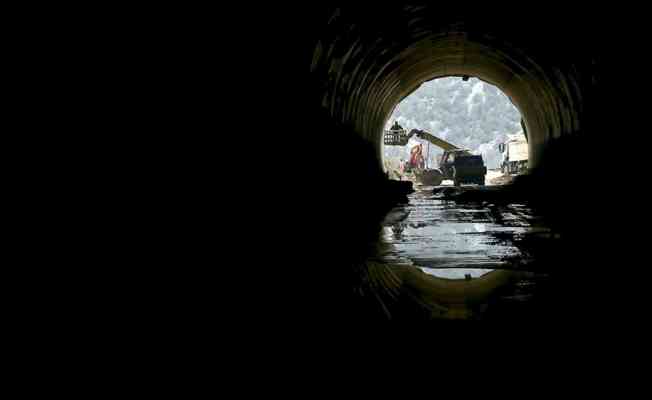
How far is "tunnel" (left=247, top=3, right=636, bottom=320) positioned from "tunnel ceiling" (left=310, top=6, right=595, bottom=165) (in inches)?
1.5

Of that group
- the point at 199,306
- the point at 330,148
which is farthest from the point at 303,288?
the point at 330,148

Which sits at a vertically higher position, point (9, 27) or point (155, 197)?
point (9, 27)

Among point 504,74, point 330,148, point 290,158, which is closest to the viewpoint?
point 290,158

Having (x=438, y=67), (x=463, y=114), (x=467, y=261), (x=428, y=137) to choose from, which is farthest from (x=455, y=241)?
(x=463, y=114)

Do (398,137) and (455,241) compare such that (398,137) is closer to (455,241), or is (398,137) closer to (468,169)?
(468,169)

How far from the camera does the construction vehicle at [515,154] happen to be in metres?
40.1

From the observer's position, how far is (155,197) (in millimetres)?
5070

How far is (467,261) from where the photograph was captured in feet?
15.1

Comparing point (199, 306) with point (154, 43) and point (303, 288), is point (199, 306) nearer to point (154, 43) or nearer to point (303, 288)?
point (303, 288)

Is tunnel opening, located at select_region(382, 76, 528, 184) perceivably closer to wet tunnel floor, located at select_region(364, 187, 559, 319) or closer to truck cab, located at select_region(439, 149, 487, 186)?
truck cab, located at select_region(439, 149, 487, 186)

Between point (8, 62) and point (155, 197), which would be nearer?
point (8, 62)

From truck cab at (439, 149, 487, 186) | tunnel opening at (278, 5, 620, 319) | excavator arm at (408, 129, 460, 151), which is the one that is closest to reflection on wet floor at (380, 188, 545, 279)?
tunnel opening at (278, 5, 620, 319)

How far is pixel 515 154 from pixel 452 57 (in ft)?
90.9

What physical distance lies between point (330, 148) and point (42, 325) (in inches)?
319
